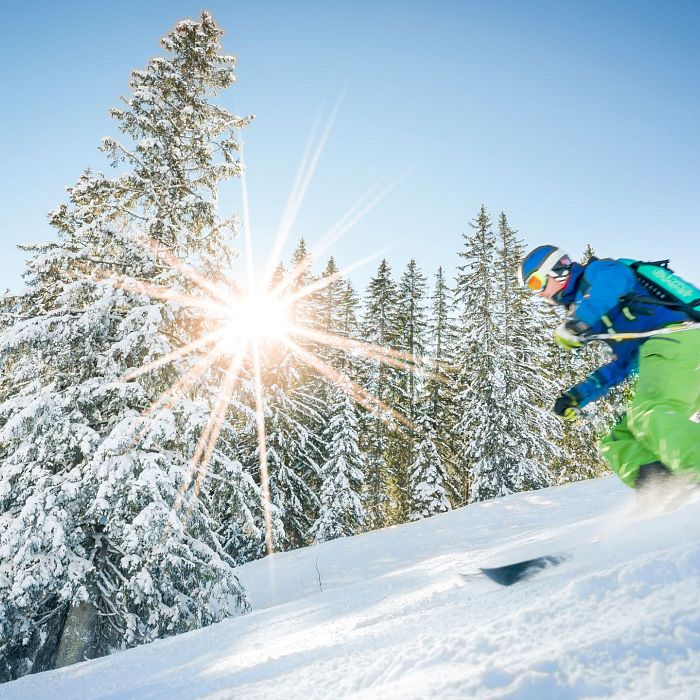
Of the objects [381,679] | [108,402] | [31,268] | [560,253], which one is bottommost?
[381,679]

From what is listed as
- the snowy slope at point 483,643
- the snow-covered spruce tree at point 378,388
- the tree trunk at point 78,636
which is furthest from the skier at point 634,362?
the snow-covered spruce tree at point 378,388

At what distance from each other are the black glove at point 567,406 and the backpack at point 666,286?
34.1 inches

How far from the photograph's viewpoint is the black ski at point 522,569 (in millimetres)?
2504

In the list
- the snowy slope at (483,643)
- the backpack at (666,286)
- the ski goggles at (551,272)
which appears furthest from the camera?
the ski goggles at (551,272)

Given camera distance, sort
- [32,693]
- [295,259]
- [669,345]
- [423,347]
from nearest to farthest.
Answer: [669,345] < [32,693] < [423,347] < [295,259]

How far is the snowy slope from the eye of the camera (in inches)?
48.6

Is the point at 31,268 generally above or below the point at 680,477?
above

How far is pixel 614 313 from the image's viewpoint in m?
3.21

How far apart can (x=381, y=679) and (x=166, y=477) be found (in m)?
6.18

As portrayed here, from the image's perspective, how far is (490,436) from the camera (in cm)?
2166

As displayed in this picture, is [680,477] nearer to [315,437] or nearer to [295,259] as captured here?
[315,437]

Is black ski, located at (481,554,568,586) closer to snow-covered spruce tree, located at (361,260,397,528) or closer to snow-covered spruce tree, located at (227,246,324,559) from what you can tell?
snow-covered spruce tree, located at (227,246,324,559)

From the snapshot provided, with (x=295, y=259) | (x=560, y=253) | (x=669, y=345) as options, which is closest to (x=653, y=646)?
(x=669, y=345)

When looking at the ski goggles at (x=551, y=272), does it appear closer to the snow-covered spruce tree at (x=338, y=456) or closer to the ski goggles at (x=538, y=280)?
the ski goggles at (x=538, y=280)
